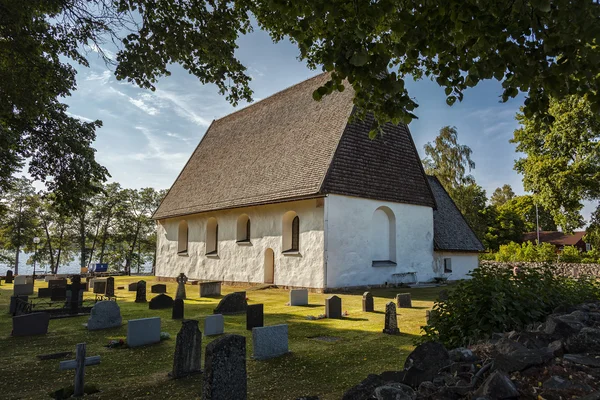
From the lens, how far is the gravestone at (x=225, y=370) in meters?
4.70

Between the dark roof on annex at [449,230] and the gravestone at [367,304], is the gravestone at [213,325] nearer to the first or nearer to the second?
the gravestone at [367,304]

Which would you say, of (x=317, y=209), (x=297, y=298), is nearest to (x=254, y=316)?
(x=297, y=298)

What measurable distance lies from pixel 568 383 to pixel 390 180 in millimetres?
18902

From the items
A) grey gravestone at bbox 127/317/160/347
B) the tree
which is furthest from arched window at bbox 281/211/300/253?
the tree

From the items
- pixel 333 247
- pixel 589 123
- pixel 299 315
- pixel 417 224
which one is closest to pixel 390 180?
pixel 417 224

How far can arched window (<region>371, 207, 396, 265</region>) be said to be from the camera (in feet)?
68.4

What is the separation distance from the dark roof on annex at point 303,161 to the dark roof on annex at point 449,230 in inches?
104

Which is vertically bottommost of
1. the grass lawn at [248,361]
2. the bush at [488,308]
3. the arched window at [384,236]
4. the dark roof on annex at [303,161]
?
the grass lawn at [248,361]

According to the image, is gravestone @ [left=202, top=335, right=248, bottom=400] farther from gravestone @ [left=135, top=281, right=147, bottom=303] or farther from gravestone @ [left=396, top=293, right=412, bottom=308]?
gravestone @ [left=135, top=281, right=147, bottom=303]

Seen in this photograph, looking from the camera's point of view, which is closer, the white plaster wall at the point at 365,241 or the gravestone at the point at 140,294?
the gravestone at the point at 140,294

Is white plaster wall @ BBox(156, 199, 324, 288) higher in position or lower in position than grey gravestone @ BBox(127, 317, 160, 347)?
higher

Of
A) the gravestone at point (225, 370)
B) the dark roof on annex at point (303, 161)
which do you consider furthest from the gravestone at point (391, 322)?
the dark roof on annex at point (303, 161)

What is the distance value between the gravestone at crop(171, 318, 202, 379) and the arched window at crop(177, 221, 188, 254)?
23.6 meters

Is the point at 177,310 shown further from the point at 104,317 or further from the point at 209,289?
the point at 209,289
